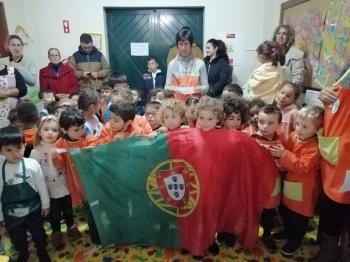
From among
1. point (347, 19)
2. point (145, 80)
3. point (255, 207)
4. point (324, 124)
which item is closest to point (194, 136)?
point (255, 207)

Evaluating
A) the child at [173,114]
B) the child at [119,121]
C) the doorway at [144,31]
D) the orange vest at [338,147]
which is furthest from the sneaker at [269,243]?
the doorway at [144,31]

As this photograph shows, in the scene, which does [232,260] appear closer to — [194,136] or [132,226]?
[132,226]

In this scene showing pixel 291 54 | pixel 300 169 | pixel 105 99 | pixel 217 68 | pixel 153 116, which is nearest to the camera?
pixel 300 169

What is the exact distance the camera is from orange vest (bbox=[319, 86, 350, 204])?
166 centimetres

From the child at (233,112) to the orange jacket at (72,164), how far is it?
1.02m

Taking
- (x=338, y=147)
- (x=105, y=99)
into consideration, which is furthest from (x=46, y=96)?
(x=338, y=147)

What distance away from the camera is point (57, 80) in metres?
4.11

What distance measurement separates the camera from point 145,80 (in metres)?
4.57

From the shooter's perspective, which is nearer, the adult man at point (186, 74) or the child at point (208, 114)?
the child at point (208, 114)

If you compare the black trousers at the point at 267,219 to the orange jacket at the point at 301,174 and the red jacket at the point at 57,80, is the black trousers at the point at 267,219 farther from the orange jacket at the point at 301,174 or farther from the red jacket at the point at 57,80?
the red jacket at the point at 57,80

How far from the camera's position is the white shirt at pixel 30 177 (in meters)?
1.83

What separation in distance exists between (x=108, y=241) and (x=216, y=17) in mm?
4479

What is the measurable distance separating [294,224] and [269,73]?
5.23 ft

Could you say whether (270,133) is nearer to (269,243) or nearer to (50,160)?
(269,243)
